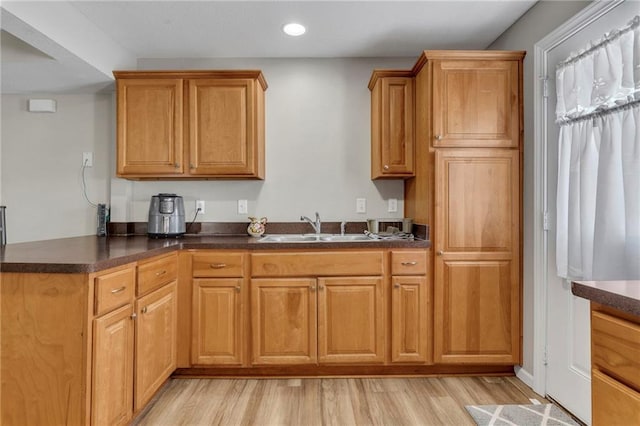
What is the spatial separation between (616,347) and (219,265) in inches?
79.1

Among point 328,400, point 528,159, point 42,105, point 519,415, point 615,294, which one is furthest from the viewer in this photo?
point 42,105

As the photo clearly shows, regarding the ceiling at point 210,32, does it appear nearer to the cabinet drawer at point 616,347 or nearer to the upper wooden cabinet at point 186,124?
the upper wooden cabinet at point 186,124

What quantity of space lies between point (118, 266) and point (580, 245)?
7.44 ft

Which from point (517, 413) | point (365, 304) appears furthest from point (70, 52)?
point (517, 413)

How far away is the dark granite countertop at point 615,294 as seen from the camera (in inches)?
34.2

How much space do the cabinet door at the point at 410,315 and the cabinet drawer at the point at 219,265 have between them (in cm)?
102

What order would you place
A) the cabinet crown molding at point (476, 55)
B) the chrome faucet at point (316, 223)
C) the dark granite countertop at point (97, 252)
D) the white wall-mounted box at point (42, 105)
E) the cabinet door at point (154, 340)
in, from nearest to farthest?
the dark granite countertop at point (97, 252) < the cabinet door at point (154, 340) < the cabinet crown molding at point (476, 55) < the chrome faucet at point (316, 223) < the white wall-mounted box at point (42, 105)

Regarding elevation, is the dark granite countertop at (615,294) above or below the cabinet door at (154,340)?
above

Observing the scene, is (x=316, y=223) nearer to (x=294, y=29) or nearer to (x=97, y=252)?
(x=294, y=29)

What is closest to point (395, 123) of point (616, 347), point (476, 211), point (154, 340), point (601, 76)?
point (476, 211)

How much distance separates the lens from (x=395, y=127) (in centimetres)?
267

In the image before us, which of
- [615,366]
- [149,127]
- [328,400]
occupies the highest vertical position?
[149,127]

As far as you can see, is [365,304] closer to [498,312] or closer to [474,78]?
[498,312]

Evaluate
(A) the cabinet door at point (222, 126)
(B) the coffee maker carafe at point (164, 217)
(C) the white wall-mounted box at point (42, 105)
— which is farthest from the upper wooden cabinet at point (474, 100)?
(C) the white wall-mounted box at point (42, 105)
